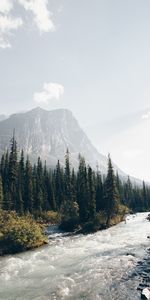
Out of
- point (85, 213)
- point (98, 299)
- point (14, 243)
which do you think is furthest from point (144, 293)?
point (85, 213)

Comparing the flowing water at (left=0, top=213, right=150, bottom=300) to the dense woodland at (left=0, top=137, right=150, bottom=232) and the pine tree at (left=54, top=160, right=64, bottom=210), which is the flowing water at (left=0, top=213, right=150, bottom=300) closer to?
the dense woodland at (left=0, top=137, right=150, bottom=232)

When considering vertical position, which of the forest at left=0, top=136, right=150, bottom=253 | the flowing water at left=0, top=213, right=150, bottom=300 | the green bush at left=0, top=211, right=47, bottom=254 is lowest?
the flowing water at left=0, top=213, right=150, bottom=300

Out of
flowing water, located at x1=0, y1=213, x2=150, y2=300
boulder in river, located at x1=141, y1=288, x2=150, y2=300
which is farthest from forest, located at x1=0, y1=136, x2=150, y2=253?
boulder in river, located at x1=141, y1=288, x2=150, y2=300

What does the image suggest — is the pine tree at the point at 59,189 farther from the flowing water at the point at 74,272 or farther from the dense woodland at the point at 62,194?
the flowing water at the point at 74,272

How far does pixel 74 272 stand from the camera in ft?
91.1

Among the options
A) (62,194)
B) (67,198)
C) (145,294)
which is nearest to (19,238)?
(145,294)

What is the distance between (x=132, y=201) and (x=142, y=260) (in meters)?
123

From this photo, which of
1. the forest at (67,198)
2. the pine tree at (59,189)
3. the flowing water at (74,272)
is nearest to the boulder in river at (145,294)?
the flowing water at (74,272)

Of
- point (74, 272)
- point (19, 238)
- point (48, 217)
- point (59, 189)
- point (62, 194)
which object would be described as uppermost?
point (59, 189)

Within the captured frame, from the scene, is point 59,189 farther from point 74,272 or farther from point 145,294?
point 145,294

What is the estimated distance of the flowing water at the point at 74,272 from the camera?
22.1 metres

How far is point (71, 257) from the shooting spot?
3444cm

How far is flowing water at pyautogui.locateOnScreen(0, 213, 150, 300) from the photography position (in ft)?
72.5

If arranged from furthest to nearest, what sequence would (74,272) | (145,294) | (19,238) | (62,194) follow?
1. (62,194)
2. (19,238)
3. (74,272)
4. (145,294)
